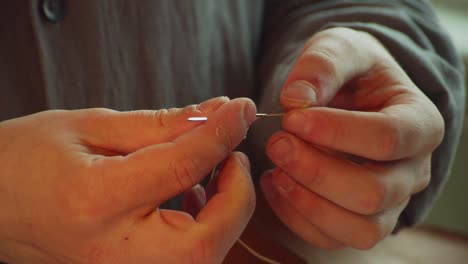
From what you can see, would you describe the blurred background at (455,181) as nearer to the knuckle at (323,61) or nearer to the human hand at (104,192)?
the knuckle at (323,61)

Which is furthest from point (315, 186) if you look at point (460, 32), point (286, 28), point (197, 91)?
point (460, 32)

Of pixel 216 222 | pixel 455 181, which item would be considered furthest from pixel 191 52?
pixel 455 181

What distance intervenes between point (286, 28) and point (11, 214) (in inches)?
21.7

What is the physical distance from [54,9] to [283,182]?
310 millimetres

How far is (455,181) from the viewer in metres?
1.30

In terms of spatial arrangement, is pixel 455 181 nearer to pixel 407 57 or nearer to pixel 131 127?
pixel 407 57

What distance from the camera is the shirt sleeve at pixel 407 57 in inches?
24.3

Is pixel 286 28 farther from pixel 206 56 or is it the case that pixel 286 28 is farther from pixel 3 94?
pixel 3 94

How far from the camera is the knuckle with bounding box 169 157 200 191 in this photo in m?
0.38

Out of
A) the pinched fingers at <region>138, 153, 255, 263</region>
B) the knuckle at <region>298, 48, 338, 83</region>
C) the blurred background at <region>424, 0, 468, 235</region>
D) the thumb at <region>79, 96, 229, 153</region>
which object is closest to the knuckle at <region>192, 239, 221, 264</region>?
the pinched fingers at <region>138, 153, 255, 263</region>

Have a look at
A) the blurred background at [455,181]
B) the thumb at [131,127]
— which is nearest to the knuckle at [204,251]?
the thumb at [131,127]

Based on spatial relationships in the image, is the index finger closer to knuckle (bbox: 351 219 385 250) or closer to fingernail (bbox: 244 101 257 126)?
fingernail (bbox: 244 101 257 126)

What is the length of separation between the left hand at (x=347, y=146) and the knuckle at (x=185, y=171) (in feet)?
0.45

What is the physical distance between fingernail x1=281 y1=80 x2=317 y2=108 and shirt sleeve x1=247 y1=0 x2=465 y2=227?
0.14 meters
